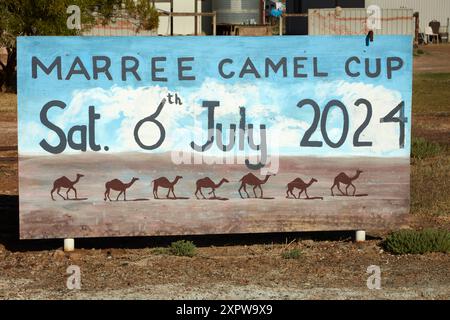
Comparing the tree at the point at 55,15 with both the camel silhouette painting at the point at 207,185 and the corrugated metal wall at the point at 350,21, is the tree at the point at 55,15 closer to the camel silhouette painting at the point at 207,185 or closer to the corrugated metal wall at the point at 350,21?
the corrugated metal wall at the point at 350,21

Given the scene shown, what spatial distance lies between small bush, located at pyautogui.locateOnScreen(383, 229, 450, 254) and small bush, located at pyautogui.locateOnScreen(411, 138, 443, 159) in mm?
6285

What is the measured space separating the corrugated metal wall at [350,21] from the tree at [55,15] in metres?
5.60

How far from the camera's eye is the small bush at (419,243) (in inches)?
351

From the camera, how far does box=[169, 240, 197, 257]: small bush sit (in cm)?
891

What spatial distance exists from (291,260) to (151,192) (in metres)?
1.41

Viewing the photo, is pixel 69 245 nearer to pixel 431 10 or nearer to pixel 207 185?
pixel 207 185

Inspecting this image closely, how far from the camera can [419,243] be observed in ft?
29.3

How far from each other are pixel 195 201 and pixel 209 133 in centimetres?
64

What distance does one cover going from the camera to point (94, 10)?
26703 mm

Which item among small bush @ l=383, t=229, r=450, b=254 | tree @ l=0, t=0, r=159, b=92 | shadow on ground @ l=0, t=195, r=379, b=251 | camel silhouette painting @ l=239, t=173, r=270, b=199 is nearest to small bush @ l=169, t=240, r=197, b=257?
shadow on ground @ l=0, t=195, r=379, b=251

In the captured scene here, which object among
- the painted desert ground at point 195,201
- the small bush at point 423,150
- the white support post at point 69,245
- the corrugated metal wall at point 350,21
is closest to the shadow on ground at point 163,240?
the white support post at point 69,245

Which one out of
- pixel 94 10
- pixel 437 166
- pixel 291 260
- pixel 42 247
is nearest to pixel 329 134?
pixel 291 260

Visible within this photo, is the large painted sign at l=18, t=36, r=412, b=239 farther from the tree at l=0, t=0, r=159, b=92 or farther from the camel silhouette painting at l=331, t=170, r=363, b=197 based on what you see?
the tree at l=0, t=0, r=159, b=92

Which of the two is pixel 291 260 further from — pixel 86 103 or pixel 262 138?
pixel 86 103
